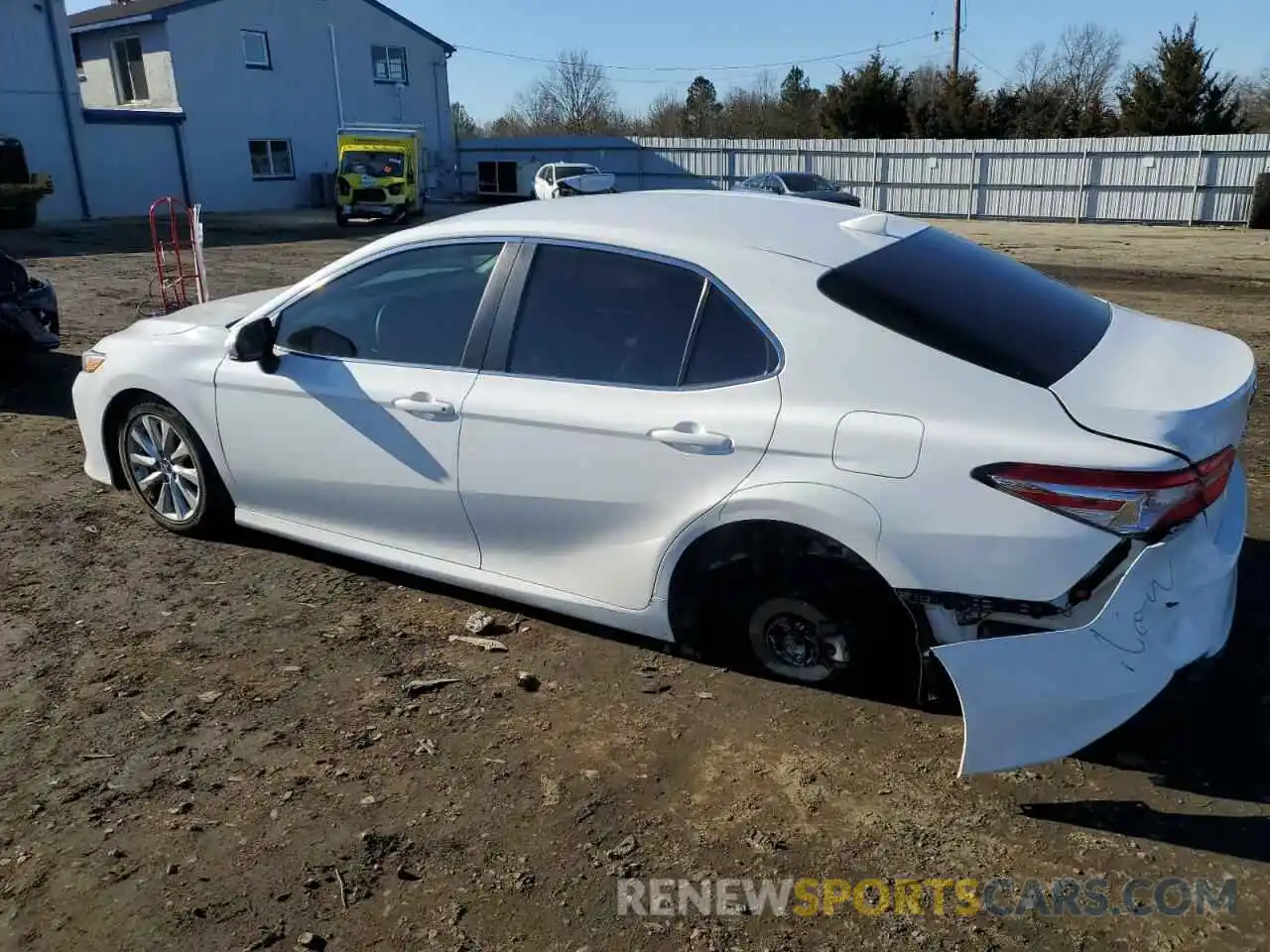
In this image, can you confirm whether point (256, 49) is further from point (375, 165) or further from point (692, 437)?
point (692, 437)

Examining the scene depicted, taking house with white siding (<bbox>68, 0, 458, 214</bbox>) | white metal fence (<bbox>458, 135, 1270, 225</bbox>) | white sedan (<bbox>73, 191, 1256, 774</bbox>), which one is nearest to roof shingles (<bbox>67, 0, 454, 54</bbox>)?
house with white siding (<bbox>68, 0, 458, 214</bbox>)

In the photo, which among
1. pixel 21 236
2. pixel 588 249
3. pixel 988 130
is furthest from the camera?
pixel 988 130

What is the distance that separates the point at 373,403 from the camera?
3822 mm

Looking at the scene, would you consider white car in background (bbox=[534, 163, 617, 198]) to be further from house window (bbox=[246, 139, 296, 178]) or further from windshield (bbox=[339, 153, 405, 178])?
house window (bbox=[246, 139, 296, 178])

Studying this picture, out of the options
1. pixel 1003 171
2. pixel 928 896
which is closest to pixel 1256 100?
pixel 1003 171

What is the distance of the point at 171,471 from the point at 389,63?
38.9 metres

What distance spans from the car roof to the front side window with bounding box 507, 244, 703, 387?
84 mm

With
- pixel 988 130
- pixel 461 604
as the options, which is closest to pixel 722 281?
pixel 461 604

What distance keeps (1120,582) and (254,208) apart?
1448 inches

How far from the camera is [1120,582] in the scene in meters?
2.65

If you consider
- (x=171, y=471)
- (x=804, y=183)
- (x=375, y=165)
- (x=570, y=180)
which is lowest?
(x=171, y=471)

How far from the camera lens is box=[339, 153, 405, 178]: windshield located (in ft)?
88.1

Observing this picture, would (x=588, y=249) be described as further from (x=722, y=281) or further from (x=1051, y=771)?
(x=1051, y=771)

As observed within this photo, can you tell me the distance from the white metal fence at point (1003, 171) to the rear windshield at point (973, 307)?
1097 inches
